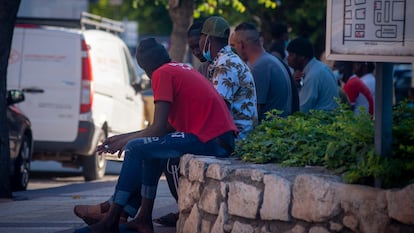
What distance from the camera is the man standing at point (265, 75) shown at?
993 centimetres

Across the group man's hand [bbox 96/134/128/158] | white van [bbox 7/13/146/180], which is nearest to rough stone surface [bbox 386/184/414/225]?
man's hand [bbox 96/134/128/158]

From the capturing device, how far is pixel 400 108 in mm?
7594

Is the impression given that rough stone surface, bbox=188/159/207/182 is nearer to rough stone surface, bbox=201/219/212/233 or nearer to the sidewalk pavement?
rough stone surface, bbox=201/219/212/233

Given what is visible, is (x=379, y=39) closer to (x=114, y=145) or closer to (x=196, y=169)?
(x=196, y=169)

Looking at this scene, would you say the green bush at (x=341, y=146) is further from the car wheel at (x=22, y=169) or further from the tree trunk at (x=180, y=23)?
the tree trunk at (x=180, y=23)

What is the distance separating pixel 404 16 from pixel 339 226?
1.28m

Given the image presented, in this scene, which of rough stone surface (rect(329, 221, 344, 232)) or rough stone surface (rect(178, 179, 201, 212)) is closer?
rough stone surface (rect(329, 221, 344, 232))

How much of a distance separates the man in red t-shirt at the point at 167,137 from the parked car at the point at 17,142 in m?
6.01

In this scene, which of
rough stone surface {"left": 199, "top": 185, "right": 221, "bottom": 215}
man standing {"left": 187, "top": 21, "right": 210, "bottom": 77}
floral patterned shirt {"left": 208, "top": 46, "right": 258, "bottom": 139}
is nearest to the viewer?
rough stone surface {"left": 199, "top": 185, "right": 221, "bottom": 215}

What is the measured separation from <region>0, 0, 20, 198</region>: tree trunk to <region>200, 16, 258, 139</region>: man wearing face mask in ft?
11.7

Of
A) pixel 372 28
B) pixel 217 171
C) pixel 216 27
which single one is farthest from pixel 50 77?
pixel 372 28

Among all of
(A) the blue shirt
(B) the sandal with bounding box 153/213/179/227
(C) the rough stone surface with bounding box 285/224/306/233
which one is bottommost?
(B) the sandal with bounding box 153/213/179/227

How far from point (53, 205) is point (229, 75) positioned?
129 inches

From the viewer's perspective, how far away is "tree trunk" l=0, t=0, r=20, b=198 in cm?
1194
